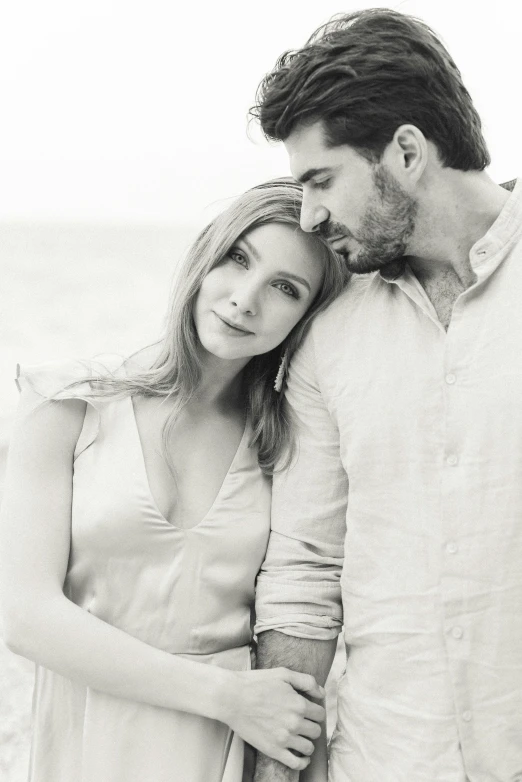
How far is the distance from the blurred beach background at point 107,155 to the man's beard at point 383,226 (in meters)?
16.8

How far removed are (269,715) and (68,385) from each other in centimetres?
75

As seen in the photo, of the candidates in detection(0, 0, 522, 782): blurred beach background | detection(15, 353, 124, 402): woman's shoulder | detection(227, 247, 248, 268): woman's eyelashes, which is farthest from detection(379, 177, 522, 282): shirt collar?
detection(0, 0, 522, 782): blurred beach background

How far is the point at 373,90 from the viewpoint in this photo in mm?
1612

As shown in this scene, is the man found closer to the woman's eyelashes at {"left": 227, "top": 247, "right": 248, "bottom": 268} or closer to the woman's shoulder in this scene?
the woman's eyelashes at {"left": 227, "top": 247, "right": 248, "bottom": 268}

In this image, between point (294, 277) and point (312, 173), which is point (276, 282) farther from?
point (312, 173)

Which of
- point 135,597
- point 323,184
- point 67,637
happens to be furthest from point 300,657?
point 323,184

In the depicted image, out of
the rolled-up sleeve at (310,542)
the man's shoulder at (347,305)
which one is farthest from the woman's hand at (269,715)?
the man's shoulder at (347,305)

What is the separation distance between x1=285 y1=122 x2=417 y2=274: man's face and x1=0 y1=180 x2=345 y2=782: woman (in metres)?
0.12

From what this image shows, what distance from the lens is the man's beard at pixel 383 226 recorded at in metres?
1.62

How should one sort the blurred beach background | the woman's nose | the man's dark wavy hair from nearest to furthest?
the man's dark wavy hair
the woman's nose
the blurred beach background

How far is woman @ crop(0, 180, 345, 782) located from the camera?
1.63m

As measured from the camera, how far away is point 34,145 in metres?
28.7

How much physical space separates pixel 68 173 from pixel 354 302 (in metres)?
27.2

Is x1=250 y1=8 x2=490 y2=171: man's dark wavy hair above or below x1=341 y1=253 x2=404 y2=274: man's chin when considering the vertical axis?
above
